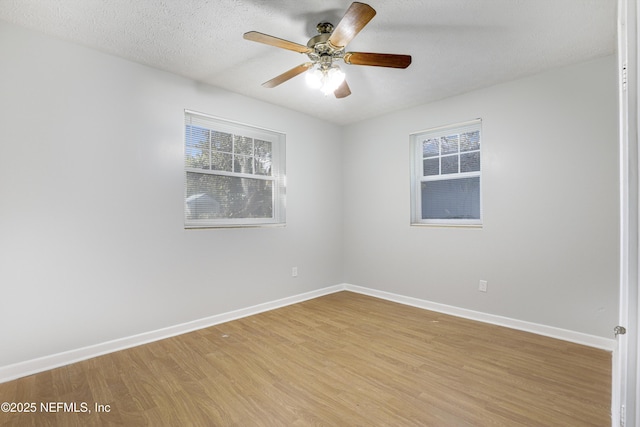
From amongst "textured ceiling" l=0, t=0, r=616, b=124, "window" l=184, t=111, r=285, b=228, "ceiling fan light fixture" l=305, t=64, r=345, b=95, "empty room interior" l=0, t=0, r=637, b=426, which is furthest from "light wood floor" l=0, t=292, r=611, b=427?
"textured ceiling" l=0, t=0, r=616, b=124

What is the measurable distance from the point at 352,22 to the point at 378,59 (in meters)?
0.42

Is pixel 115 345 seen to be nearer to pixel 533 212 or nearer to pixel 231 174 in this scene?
pixel 231 174

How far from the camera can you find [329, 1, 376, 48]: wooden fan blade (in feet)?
5.26

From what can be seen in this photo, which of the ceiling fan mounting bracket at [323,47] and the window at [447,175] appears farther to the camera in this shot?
the window at [447,175]

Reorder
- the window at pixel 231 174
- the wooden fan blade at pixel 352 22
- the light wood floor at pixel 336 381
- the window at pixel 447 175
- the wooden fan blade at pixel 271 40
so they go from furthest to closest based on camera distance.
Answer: the window at pixel 447 175 < the window at pixel 231 174 < the wooden fan blade at pixel 271 40 < the light wood floor at pixel 336 381 < the wooden fan blade at pixel 352 22

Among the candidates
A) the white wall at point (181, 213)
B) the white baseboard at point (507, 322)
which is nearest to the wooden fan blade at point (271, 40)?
the white wall at point (181, 213)

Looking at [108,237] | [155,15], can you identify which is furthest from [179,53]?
[108,237]

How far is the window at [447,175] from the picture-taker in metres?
3.38

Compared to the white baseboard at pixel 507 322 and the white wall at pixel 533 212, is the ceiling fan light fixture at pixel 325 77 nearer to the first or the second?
the white wall at pixel 533 212

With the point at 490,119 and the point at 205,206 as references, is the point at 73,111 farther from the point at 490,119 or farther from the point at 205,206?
the point at 490,119

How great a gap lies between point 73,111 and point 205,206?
4.26 ft

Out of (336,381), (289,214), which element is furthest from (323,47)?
(336,381)

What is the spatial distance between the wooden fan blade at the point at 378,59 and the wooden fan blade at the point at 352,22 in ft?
0.44

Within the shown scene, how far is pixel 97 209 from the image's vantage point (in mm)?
2467
